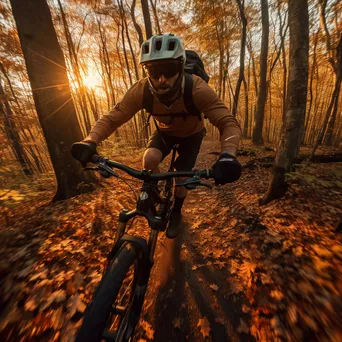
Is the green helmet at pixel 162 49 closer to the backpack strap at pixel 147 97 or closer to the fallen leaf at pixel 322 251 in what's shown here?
the backpack strap at pixel 147 97

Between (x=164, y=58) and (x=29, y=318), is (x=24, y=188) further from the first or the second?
(x=164, y=58)

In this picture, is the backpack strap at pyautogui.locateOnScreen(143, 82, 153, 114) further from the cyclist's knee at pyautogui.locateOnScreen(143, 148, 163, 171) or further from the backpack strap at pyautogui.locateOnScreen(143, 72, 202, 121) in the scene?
the cyclist's knee at pyautogui.locateOnScreen(143, 148, 163, 171)

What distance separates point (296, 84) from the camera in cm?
389

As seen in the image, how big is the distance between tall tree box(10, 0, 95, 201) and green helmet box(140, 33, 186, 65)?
3486 mm

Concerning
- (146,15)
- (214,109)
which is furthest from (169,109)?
(146,15)

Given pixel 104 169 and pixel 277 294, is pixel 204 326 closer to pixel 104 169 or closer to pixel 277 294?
pixel 277 294

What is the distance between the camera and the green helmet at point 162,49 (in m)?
2.45

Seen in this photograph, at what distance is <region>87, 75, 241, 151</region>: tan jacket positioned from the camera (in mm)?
2643

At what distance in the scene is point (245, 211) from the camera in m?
4.39

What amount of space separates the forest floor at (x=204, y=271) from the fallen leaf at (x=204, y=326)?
11 mm

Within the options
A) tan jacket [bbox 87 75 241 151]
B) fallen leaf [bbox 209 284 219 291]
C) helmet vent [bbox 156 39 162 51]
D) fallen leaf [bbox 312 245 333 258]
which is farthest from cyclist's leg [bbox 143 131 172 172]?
fallen leaf [bbox 312 245 333 258]

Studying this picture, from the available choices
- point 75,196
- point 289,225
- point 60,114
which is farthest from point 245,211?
point 60,114

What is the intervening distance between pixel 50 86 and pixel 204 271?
576 cm

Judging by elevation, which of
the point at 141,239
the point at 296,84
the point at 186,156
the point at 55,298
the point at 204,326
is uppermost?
the point at 296,84
